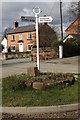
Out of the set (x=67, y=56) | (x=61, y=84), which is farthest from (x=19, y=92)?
(x=67, y=56)

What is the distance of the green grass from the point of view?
7898 mm

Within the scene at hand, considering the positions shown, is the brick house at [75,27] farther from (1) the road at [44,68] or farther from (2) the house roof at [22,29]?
(1) the road at [44,68]

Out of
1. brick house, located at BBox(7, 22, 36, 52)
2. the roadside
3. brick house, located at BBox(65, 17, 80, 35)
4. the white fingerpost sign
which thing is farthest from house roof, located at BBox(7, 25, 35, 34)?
the roadside

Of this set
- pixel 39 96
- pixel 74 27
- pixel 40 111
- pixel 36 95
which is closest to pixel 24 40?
pixel 74 27

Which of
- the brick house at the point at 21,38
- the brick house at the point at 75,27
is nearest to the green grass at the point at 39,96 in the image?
the brick house at the point at 75,27

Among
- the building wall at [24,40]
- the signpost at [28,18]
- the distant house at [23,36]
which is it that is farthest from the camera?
the building wall at [24,40]

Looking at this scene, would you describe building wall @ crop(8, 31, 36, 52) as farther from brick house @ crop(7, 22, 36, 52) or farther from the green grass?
the green grass

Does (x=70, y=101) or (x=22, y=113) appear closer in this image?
(x=22, y=113)

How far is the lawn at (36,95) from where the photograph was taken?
7.91 m

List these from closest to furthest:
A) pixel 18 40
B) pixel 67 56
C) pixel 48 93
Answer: pixel 48 93
pixel 67 56
pixel 18 40

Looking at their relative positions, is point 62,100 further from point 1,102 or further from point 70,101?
point 1,102

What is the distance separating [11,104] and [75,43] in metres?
33.5

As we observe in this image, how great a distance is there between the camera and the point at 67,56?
123 ft

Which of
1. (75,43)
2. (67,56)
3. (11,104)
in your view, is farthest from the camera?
(75,43)
